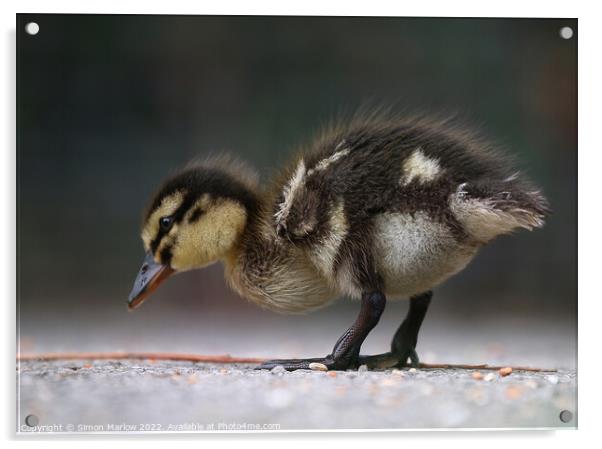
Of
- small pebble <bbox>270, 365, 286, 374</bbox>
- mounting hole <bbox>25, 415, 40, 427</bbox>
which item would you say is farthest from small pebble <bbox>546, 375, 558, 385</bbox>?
mounting hole <bbox>25, 415, 40, 427</bbox>

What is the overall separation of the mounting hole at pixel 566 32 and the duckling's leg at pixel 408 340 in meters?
0.70

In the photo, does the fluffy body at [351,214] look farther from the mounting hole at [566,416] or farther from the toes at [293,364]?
the mounting hole at [566,416]

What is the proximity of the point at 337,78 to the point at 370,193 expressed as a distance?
695 mm

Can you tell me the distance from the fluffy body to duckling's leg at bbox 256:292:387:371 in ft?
0.10

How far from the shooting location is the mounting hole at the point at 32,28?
2350 millimetres

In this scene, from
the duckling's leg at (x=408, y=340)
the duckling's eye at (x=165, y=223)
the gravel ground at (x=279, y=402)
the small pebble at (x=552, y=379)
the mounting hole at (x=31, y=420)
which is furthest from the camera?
the duckling's leg at (x=408, y=340)

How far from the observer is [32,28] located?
2352 millimetres

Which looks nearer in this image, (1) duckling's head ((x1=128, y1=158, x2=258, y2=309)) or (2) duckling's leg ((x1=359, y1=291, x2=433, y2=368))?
(1) duckling's head ((x1=128, y1=158, x2=258, y2=309))

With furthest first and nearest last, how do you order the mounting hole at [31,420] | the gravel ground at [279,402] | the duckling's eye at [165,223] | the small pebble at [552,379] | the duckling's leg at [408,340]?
the duckling's leg at [408,340] < the duckling's eye at [165,223] < the small pebble at [552,379] < the mounting hole at [31,420] < the gravel ground at [279,402]

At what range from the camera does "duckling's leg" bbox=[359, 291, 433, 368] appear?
8.22 feet

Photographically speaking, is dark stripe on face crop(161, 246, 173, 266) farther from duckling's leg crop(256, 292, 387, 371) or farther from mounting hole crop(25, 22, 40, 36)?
mounting hole crop(25, 22, 40, 36)

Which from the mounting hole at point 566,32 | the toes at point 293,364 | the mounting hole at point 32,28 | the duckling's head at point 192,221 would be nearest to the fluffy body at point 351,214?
the duckling's head at point 192,221

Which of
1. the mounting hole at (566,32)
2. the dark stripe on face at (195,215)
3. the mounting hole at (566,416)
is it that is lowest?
the mounting hole at (566,416)
